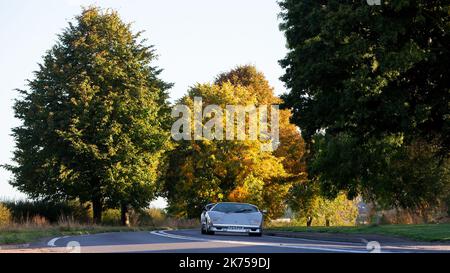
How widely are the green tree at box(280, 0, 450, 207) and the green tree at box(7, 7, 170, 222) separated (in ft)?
54.1

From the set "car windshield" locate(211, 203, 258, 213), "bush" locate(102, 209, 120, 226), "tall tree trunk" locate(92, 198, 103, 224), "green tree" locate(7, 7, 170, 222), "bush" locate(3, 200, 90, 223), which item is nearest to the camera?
"car windshield" locate(211, 203, 258, 213)

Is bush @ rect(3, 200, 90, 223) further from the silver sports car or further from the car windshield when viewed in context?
the silver sports car

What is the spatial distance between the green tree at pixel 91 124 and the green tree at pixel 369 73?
16.5 meters

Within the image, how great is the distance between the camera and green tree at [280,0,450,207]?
2567 cm

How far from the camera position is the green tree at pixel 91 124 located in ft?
151

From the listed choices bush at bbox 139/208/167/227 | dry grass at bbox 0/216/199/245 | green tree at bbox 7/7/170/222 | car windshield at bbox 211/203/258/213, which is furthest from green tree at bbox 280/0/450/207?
bush at bbox 139/208/167/227

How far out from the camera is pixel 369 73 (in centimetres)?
2714

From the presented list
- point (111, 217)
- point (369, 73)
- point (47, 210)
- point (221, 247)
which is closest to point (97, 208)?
point (47, 210)

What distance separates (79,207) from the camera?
161ft

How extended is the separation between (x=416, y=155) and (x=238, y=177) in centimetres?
2144

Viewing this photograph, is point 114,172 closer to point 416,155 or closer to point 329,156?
point 329,156

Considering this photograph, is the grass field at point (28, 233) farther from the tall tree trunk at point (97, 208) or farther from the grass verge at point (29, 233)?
the tall tree trunk at point (97, 208)

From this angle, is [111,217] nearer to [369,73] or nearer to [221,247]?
[369,73]
